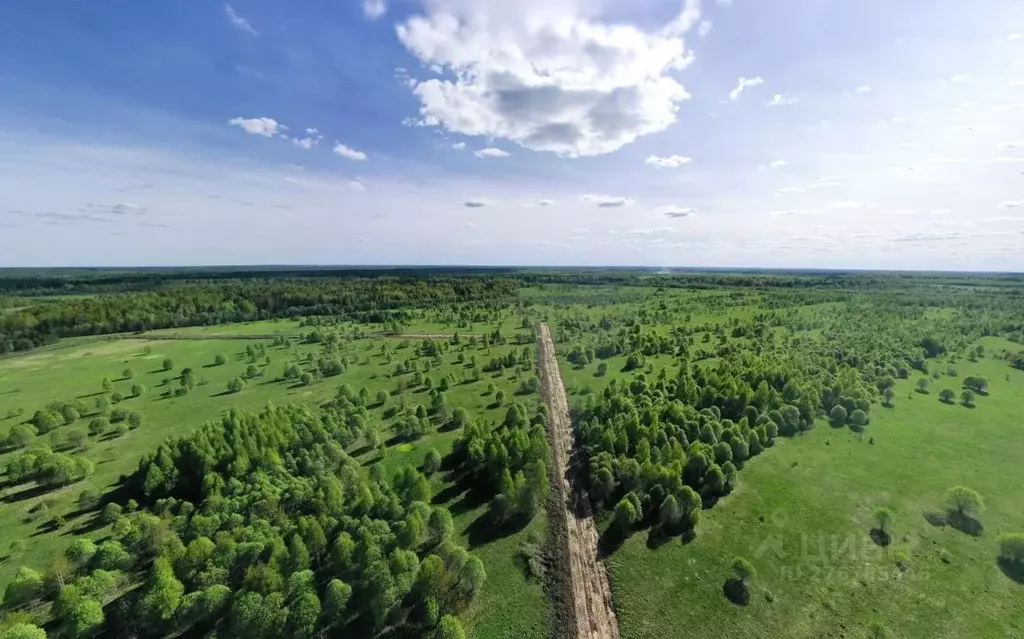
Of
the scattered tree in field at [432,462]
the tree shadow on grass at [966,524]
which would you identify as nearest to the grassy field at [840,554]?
the tree shadow on grass at [966,524]

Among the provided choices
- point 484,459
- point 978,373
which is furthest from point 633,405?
point 978,373

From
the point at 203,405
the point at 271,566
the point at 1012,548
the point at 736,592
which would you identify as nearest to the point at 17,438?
the point at 203,405

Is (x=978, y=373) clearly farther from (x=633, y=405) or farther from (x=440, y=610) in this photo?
(x=440, y=610)

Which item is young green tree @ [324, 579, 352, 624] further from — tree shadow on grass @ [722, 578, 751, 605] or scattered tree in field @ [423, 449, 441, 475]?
tree shadow on grass @ [722, 578, 751, 605]

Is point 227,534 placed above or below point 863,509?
above

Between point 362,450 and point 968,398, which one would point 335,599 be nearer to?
point 362,450
